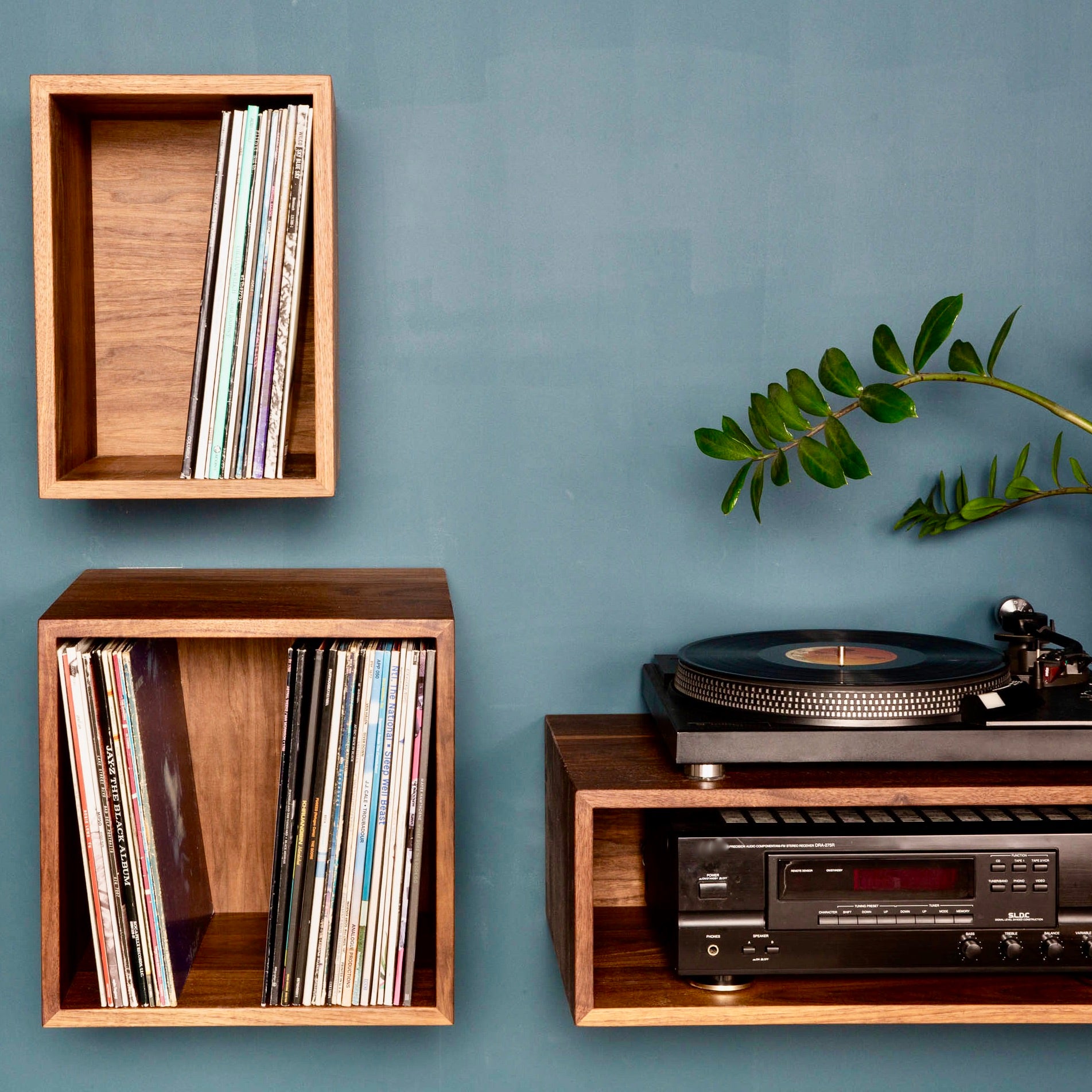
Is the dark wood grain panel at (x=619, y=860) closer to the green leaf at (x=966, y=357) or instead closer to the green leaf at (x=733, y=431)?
the green leaf at (x=733, y=431)

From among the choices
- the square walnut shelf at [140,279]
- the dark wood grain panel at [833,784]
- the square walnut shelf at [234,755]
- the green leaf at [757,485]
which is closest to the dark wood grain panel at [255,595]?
the square walnut shelf at [234,755]

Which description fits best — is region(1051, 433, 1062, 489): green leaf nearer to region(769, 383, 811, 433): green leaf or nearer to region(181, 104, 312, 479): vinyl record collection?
region(769, 383, 811, 433): green leaf

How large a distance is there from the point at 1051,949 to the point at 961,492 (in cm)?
54

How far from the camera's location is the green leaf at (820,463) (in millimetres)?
1184

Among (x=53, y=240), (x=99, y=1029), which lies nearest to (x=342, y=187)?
(x=53, y=240)

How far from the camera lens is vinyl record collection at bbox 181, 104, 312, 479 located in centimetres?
125

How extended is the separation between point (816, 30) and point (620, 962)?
1097 mm

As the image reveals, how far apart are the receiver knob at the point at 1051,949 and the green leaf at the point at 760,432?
0.56 meters

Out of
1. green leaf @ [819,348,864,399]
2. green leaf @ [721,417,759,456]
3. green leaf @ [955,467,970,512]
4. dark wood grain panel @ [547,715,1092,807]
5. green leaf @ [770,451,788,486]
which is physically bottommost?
dark wood grain panel @ [547,715,1092,807]

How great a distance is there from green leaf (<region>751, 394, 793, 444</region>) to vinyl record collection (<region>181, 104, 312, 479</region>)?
49cm

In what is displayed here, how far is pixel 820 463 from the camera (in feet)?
3.93

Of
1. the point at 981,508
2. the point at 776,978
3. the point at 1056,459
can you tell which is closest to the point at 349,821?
the point at 776,978

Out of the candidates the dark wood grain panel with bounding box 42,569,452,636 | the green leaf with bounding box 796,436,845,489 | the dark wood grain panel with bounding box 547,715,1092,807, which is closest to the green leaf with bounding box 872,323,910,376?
the green leaf with bounding box 796,436,845,489

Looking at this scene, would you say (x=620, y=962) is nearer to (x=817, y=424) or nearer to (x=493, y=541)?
(x=493, y=541)
